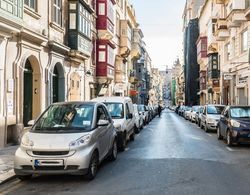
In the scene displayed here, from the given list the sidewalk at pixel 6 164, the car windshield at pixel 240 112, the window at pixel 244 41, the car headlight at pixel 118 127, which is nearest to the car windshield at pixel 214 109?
the car windshield at pixel 240 112

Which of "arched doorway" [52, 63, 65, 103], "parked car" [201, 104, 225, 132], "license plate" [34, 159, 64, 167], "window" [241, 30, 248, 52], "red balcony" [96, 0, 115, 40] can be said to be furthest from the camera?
"red balcony" [96, 0, 115, 40]

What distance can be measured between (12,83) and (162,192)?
29.6ft

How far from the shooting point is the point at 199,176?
28.5 feet

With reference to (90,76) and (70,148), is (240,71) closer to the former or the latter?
(90,76)

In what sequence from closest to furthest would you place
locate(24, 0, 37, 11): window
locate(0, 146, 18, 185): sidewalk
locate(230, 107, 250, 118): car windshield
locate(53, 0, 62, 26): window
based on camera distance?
locate(0, 146, 18, 185): sidewalk, locate(230, 107, 250, 118): car windshield, locate(24, 0, 37, 11): window, locate(53, 0, 62, 26): window

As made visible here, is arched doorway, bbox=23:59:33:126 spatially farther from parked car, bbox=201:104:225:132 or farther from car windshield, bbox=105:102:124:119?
parked car, bbox=201:104:225:132

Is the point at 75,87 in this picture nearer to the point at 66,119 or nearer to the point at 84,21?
the point at 84,21

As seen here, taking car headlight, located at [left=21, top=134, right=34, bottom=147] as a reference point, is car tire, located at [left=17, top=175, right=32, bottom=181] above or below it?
below

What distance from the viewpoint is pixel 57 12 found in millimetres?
20891

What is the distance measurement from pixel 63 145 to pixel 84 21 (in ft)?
57.2

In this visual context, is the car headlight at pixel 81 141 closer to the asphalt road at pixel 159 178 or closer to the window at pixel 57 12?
the asphalt road at pixel 159 178

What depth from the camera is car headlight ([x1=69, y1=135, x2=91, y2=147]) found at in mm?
8205

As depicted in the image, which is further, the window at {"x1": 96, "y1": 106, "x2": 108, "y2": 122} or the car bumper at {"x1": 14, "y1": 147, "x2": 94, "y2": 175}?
the window at {"x1": 96, "y1": 106, "x2": 108, "y2": 122}

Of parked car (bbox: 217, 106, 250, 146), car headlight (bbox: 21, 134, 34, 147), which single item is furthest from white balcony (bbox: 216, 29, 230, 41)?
car headlight (bbox: 21, 134, 34, 147)
